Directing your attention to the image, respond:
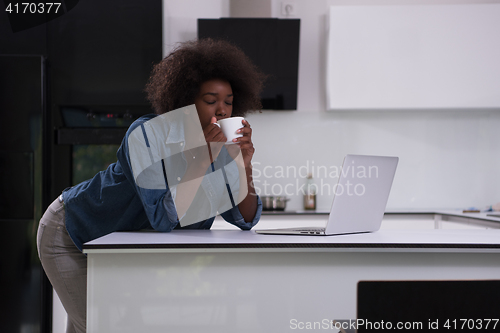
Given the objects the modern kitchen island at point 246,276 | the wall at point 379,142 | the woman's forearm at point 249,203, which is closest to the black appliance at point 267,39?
the wall at point 379,142

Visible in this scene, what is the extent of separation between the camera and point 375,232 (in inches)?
52.8

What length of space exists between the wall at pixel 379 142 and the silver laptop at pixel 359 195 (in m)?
1.86

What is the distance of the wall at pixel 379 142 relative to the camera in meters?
3.16

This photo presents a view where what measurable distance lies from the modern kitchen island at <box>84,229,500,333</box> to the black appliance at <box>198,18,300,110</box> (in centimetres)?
194

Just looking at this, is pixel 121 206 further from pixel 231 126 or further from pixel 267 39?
pixel 267 39

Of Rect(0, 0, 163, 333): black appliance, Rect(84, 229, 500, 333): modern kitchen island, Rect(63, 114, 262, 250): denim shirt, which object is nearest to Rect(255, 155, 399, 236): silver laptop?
Rect(84, 229, 500, 333): modern kitchen island

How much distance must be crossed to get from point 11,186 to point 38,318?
79 centimetres

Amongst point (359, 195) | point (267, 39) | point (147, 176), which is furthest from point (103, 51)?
point (359, 195)

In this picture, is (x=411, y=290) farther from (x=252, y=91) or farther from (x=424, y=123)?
(x=424, y=123)

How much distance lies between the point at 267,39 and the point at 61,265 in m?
2.04

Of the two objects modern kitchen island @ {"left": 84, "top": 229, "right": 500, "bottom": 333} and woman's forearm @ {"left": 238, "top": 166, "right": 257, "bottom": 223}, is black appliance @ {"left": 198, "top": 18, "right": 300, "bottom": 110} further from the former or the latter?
modern kitchen island @ {"left": 84, "top": 229, "right": 500, "bottom": 333}

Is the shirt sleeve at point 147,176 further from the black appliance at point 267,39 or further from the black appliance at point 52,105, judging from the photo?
the black appliance at point 267,39

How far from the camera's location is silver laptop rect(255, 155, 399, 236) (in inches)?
42.9

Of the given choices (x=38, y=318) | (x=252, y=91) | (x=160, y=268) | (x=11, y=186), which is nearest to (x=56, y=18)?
(x=11, y=186)
